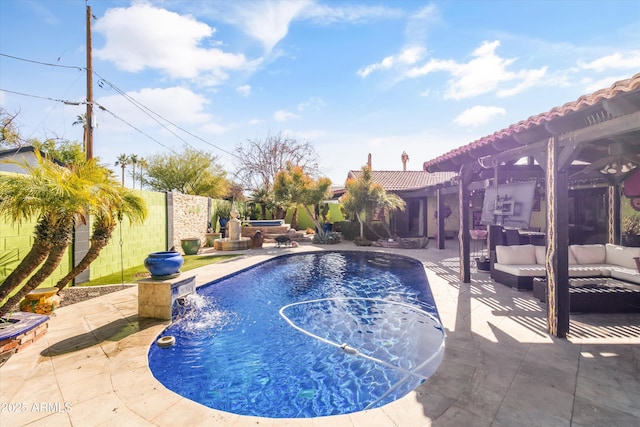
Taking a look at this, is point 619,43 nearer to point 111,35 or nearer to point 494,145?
point 494,145

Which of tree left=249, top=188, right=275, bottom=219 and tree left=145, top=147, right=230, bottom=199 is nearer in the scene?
tree left=145, top=147, right=230, bottom=199

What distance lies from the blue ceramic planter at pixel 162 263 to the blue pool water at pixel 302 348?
3.50ft

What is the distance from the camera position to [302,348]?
4887 millimetres

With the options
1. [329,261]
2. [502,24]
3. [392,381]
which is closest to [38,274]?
[392,381]

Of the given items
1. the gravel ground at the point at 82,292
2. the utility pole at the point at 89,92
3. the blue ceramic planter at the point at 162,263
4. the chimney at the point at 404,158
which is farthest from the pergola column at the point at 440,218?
the chimney at the point at 404,158

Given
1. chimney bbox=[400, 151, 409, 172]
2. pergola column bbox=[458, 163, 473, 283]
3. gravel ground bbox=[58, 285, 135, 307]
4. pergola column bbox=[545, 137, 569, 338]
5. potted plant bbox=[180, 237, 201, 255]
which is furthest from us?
chimney bbox=[400, 151, 409, 172]

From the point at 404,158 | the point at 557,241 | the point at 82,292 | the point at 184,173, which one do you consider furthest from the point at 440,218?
the point at 184,173

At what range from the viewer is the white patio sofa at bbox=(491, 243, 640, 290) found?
23.4ft

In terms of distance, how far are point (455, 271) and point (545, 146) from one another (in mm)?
5726

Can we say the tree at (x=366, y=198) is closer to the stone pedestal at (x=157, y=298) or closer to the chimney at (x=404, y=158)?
the stone pedestal at (x=157, y=298)

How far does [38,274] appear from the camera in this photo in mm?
4770

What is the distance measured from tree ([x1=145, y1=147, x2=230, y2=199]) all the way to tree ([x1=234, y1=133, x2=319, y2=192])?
5.67 meters

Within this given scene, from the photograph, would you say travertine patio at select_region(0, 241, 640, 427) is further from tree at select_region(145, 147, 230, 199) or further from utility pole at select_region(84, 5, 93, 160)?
tree at select_region(145, 147, 230, 199)

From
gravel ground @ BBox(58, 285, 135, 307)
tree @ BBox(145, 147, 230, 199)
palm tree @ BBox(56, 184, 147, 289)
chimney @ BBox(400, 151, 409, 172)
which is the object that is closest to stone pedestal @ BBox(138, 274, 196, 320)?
palm tree @ BBox(56, 184, 147, 289)
